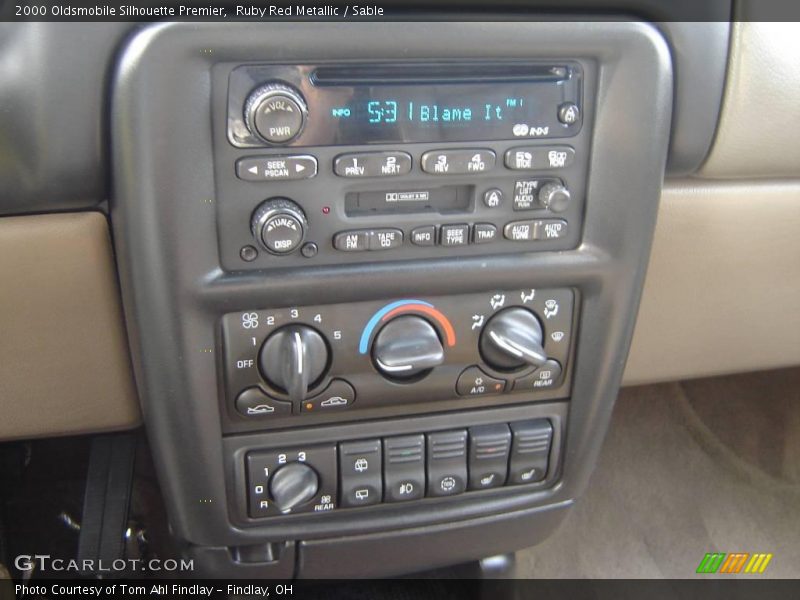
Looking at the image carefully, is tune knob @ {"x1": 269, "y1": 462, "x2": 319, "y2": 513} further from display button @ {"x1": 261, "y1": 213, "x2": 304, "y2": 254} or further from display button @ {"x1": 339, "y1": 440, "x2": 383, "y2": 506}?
display button @ {"x1": 261, "y1": 213, "x2": 304, "y2": 254}

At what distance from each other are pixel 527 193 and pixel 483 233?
0.17 ft

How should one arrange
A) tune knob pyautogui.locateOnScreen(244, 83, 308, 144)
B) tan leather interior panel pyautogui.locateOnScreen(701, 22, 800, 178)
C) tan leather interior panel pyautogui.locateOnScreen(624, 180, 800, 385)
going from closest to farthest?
tune knob pyautogui.locateOnScreen(244, 83, 308, 144) → tan leather interior panel pyautogui.locateOnScreen(701, 22, 800, 178) → tan leather interior panel pyautogui.locateOnScreen(624, 180, 800, 385)

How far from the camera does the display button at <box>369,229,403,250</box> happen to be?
678 millimetres

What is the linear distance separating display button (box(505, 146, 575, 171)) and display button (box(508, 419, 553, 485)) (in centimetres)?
27

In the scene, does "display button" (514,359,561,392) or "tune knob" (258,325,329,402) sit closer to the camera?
"tune knob" (258,325,329,402)

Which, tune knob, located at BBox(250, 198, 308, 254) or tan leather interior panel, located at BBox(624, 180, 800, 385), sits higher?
tune knob, located at BBox(250, 198, 308, 254)

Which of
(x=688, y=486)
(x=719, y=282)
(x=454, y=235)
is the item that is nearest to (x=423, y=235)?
(x=454, y=235)

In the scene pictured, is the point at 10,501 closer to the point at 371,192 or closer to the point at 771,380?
the point at 371,192

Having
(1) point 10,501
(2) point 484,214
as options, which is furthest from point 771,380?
(1) point 10,501

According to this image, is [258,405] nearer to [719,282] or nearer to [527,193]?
[527,193]

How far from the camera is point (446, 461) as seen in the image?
798mm

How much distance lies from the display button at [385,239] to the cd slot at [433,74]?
0.39ft

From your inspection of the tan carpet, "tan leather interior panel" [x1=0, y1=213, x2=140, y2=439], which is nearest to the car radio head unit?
"tan leather interior panel" [x1=0, y1=213, x2=140, y2=439]

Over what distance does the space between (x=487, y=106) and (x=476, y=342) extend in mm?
216
